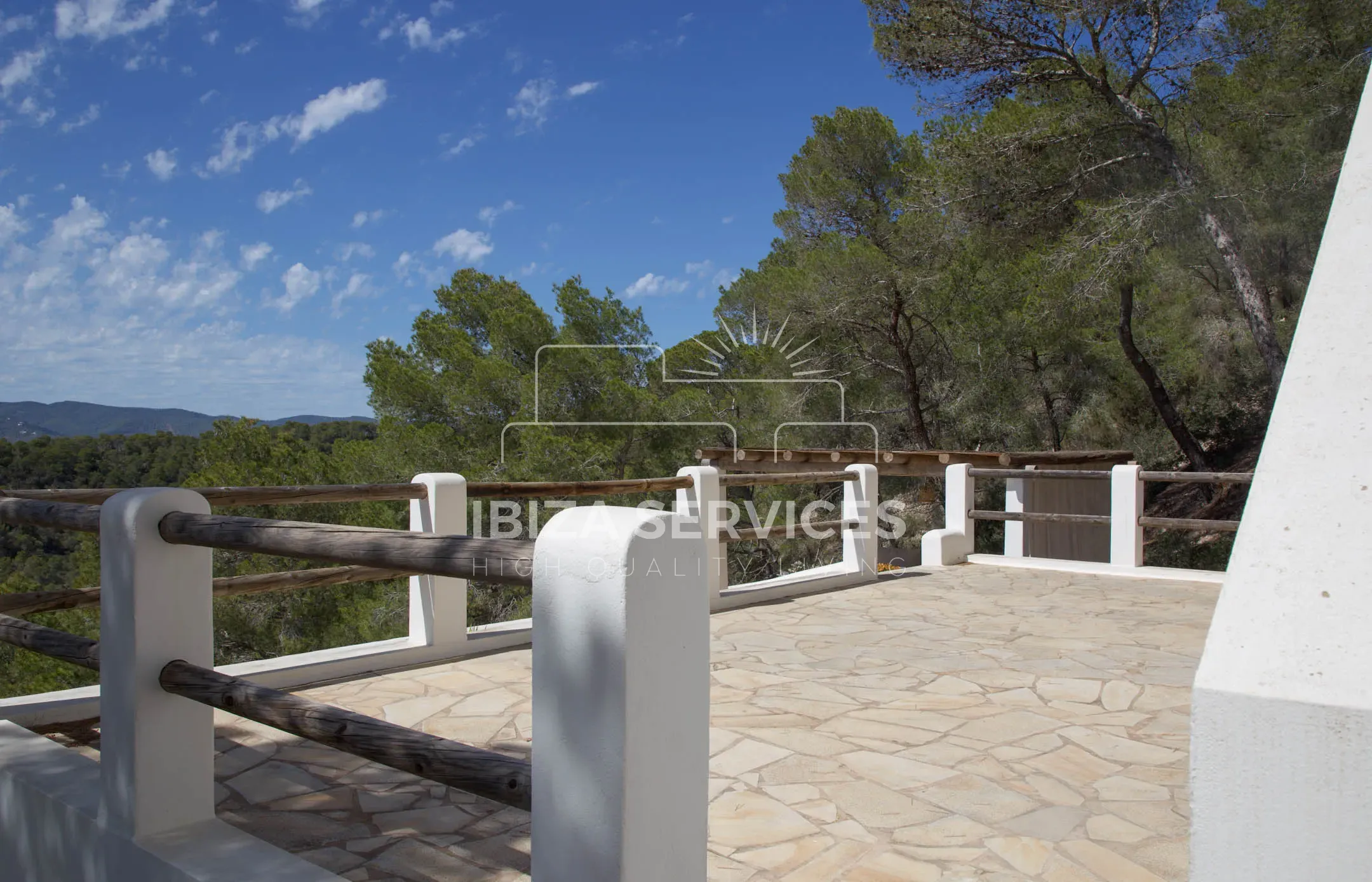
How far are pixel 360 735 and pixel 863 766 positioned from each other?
6.29 feet

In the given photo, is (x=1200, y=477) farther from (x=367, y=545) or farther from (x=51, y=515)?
(x=51, y=515)

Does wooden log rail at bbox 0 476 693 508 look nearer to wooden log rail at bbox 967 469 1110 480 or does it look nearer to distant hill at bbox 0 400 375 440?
wooden log rail at bbox 967 469 1110 480

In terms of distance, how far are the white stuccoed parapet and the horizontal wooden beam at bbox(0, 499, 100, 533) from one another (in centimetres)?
224

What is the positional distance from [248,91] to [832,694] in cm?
2948

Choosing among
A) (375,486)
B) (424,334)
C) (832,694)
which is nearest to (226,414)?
(424,334)

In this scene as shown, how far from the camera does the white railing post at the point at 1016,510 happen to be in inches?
324

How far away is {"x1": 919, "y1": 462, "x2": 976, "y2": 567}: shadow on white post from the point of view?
308 inches

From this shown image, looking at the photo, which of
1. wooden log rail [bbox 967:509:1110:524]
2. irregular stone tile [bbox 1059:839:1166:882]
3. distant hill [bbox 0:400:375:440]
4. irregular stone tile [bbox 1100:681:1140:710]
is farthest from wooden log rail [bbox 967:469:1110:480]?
distant hill [bbox 0:400:375:440]

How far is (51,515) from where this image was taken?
240 centimetres

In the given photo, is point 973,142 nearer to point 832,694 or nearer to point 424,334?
point 832,694

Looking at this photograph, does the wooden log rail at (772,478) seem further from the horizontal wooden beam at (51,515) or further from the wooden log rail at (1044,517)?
the horizontal wooden beam at (51,515)

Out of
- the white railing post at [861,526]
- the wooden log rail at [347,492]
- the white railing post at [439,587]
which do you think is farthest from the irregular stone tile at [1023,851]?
the white railing post at [861,526]

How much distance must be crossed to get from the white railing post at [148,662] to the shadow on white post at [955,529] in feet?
22.1

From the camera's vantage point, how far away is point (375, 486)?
4.21m
